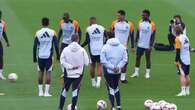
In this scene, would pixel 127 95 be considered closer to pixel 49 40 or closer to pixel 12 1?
pixel 49 40

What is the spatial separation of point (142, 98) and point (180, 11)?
21378 mm

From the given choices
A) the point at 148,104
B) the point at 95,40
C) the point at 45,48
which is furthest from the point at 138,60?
the point at 148,104

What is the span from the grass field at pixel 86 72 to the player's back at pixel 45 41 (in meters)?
1.44

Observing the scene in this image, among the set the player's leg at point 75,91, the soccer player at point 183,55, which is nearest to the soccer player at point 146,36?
the soccer player at point 183,55

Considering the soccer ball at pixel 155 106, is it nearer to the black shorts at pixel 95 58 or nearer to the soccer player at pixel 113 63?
the soccer player at pixel 113 63

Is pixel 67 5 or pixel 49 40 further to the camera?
pixel 67 5

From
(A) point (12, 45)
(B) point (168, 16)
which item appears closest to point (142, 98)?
(A) point (12, 45)

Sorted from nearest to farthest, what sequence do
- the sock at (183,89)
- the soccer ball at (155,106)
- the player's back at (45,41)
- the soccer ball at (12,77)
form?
the soccer ball at (155,106) → the player's back at (45,41) → the sock at (183,89) → the soccer ball at (12,77)

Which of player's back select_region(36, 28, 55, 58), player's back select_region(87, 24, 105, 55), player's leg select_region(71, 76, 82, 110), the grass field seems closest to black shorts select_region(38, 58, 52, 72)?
player's back select_region(36, 28, 55, 58)

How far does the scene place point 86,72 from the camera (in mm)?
27734

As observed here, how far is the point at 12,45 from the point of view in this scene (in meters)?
33.7

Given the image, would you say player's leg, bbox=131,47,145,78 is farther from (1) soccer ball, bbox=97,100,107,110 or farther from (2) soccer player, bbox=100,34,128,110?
(1) soccer ball, bbox=97,100,107,110

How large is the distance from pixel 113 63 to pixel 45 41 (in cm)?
313

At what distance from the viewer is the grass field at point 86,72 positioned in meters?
22.2
